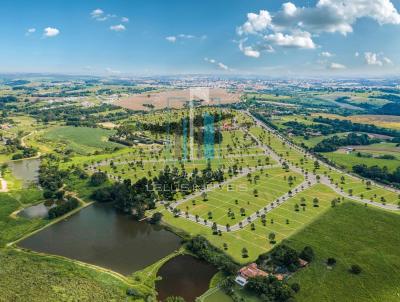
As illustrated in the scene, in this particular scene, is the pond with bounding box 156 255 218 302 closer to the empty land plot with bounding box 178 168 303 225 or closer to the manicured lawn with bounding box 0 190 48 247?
the empty land plot with bounding box 178 168 303 225

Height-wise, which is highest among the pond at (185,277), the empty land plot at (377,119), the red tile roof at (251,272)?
the empty land plot at (377,119)

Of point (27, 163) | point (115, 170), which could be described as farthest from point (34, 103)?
point (115, 170)

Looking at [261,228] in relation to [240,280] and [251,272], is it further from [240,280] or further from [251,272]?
[240,280]

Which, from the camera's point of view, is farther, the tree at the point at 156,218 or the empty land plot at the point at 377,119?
the empty land plot at the point at 377,119

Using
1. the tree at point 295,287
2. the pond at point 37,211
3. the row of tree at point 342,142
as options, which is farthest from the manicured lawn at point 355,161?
the pond at point 37,211

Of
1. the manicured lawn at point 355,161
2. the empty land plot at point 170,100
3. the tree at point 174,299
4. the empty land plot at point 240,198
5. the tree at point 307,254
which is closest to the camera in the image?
the tree at point 174,299

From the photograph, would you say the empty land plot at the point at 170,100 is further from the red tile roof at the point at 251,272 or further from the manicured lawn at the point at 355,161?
the red tile roof at the point at 251,272

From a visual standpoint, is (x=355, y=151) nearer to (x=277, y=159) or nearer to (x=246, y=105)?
(x=277, y=159)

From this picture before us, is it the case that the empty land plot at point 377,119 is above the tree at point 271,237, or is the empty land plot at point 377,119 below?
above
